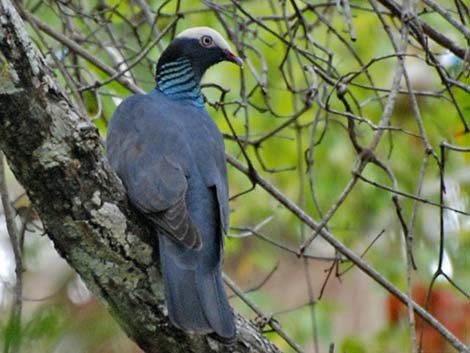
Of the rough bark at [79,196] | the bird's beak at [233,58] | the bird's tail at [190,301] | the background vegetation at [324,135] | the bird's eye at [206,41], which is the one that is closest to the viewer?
the rough bark at [79,196]

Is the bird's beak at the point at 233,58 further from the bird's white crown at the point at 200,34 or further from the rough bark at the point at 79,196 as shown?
the rough bark at the point at 79,196

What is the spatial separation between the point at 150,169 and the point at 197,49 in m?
1.03

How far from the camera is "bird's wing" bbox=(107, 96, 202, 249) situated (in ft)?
11.1

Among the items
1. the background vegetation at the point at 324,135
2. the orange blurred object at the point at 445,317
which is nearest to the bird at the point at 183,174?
the background vegetation at the point at 324,135

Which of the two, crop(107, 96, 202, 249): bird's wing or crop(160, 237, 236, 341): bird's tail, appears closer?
crop(160, 237, 236, 341): bird's tail

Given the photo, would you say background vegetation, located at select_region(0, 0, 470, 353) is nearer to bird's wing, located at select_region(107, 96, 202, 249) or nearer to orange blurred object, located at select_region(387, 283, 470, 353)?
orange blurred object, located at select_region(387, 283, 470, 353)

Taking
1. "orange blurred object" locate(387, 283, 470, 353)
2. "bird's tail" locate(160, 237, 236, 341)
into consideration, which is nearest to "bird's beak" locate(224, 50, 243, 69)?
"bird's tail" locate(160, 237, 236, 341)

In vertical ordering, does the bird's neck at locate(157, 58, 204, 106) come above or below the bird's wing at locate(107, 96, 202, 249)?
above

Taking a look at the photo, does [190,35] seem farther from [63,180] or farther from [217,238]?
[63,180]

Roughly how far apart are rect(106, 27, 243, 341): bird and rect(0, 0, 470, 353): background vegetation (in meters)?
0.13

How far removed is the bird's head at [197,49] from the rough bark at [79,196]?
4.67ft

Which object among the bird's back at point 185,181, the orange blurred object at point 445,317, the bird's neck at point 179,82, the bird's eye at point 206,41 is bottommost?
the bird's back at point 185,181

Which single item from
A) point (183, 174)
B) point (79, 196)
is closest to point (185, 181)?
point (183, 174)

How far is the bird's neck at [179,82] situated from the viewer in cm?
443
